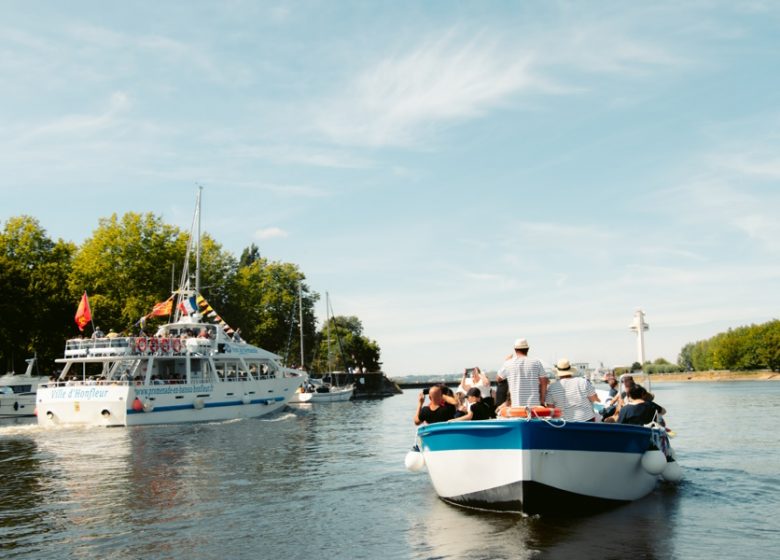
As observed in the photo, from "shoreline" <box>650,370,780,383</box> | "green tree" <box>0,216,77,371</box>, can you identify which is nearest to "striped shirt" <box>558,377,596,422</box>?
"green tree" <box>0,216,77,371</box>

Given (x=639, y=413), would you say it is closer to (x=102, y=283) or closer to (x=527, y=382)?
(x=527, y=382)

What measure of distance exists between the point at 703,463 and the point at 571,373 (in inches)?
415

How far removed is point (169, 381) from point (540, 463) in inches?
1336

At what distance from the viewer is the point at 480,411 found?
1414cm

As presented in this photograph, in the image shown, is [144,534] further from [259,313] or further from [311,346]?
[311,346]

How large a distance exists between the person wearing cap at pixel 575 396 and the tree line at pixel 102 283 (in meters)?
44.1

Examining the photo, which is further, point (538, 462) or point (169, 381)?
point (169, 381)

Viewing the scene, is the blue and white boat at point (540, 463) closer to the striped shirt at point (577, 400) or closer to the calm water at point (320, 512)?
the calm water at point (320, 512)

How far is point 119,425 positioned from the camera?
3919 cm

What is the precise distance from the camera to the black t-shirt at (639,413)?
51.3 ft

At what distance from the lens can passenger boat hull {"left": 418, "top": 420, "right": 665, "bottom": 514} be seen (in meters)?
12.2

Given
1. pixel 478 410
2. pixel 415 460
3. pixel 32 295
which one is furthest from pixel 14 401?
pixel 478 410

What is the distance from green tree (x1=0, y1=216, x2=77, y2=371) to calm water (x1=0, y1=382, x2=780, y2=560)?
34.1 meters

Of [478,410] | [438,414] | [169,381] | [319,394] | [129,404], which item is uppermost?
[169,381]
